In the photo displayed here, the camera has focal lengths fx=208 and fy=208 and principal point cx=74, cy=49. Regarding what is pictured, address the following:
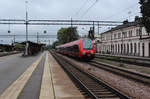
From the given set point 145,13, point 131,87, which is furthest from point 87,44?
point 131,87

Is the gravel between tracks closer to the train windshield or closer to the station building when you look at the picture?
the train windshield

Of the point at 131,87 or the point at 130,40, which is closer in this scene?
the point at 131,87

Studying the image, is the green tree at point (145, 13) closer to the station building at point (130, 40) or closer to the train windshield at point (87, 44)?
the train windshield at point (87, 44)

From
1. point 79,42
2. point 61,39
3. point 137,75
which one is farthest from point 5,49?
point 137,75

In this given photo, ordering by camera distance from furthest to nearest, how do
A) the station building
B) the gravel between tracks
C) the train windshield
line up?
the station building < the train windshield < the gravel between tracks

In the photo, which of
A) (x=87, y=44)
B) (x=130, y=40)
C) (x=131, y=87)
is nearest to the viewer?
(x=131, y=87)

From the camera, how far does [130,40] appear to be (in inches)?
2125

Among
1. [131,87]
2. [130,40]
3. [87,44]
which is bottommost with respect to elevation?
[131,87]

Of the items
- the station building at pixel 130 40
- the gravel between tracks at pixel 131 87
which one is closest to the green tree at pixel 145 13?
the station building at pixel 130 40

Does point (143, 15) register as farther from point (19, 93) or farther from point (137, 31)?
point (137, 31)

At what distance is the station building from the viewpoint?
44.7 m

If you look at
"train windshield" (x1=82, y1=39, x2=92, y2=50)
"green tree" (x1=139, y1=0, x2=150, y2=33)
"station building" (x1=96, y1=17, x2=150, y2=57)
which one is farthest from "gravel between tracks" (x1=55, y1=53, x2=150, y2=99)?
"station building" (x1=96, y1=17, x2=150, y2=57)

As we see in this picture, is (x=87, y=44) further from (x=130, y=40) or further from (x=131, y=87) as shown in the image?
(x=130, y=40)

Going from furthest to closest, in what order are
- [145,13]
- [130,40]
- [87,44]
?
[130,40]
[87,44]
[145,13]
